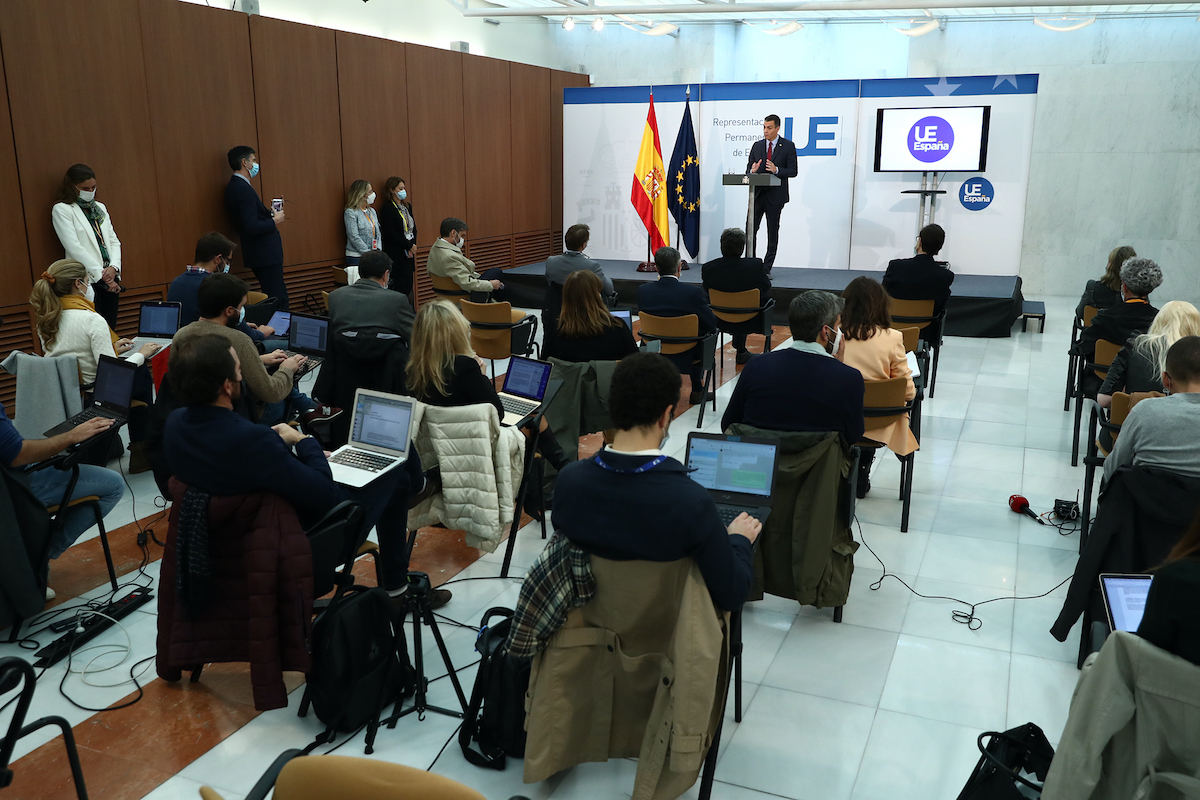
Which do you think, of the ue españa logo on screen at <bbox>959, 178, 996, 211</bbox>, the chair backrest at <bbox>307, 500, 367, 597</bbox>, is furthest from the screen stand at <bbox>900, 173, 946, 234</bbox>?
the chair backrest at <bbox>307, 500, 367, 597</bbox>

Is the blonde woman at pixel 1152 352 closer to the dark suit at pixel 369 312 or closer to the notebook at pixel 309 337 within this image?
the dark suit at pixel 369 312

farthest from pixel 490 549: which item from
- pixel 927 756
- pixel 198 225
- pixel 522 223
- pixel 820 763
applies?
pixel 522 223

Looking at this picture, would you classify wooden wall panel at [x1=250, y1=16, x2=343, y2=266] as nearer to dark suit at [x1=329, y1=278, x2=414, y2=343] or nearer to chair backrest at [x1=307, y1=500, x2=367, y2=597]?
dark suit at [x1=329, y1=278, x2=414, y2=343]

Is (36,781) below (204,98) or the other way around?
below

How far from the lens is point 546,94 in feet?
40.3

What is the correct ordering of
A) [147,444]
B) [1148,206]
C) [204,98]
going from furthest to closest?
[1148,206], [204,98], [147,444]

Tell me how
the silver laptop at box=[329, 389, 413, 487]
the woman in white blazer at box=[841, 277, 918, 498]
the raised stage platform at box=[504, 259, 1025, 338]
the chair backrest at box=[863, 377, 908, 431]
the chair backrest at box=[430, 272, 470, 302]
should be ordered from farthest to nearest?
the raised stage platform at box=[504, 259, 1025, 338], the chair backrest at box=[430, 272, 470, 302], the woman in white blazer at box=[841, 277, 918, 498], the chair backrest at box=[863, 377, 908, 431], the silver laptop at box=[329, 389, 413, 487]

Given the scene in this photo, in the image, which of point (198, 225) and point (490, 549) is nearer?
point (490, 549)

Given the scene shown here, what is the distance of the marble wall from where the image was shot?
11414 mm

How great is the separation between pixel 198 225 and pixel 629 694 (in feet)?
21.5

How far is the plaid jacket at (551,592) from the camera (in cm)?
234

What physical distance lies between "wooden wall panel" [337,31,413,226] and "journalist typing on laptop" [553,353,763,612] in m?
7.60

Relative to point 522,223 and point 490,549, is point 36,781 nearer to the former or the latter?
point 490,549

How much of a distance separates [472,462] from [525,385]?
0.74 metres
